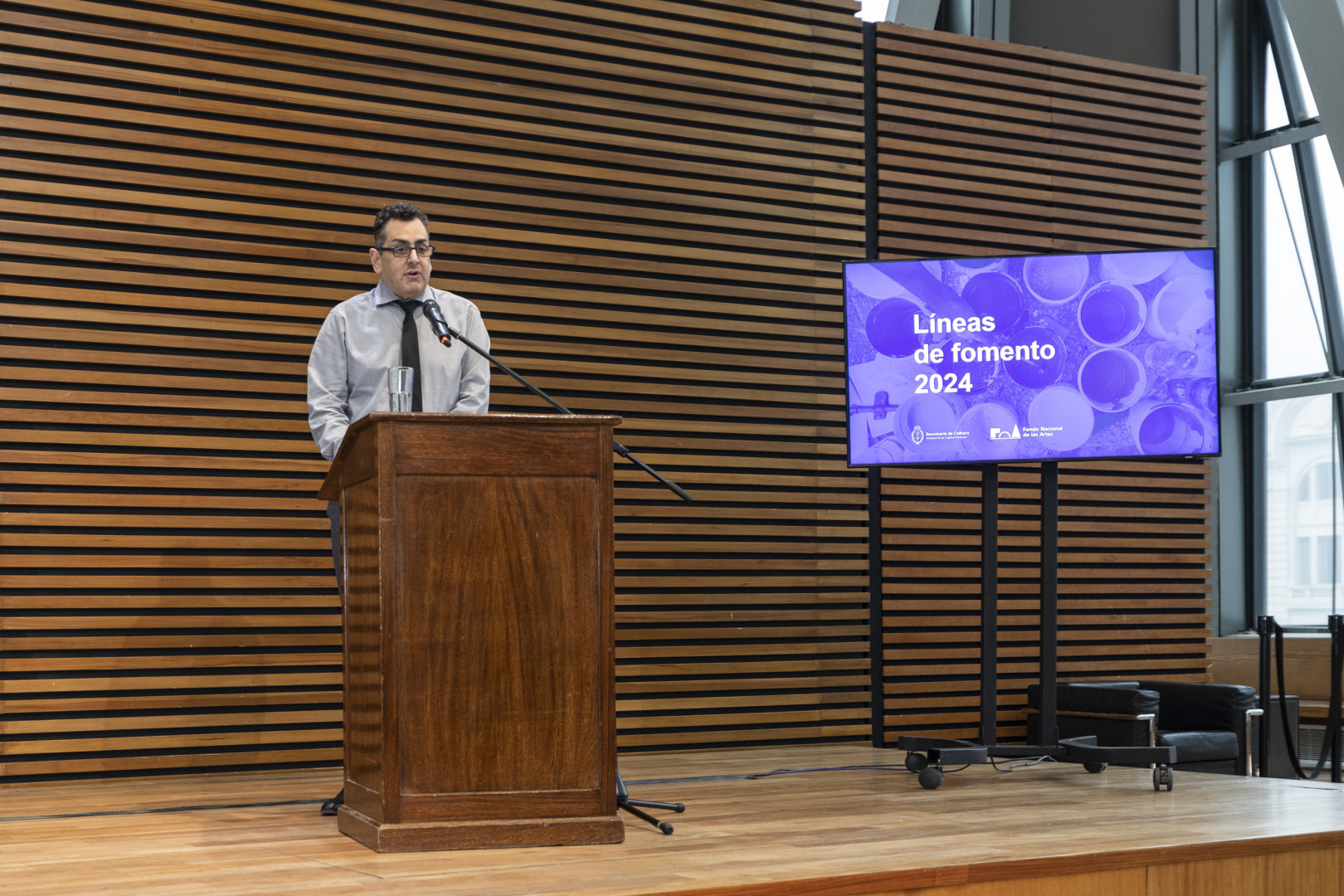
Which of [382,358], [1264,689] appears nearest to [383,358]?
[382,358]

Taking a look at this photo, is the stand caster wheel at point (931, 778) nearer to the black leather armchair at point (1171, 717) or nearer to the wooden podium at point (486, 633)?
the wooden podium at point (486, 633)

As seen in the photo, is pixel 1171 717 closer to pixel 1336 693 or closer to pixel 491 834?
pixel 1336 693

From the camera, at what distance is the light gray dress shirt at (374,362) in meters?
3.72

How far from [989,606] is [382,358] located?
89.0 inches

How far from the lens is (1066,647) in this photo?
651cm

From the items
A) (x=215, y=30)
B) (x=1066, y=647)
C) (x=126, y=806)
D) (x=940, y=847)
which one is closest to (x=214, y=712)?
(x=126, y=806)

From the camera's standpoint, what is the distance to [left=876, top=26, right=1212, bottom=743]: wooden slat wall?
6.21 meters

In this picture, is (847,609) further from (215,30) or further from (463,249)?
(215,30)

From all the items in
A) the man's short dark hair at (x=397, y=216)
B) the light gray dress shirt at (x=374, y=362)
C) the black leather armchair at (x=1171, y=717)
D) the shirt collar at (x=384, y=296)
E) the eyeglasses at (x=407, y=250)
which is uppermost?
the man's short dark hair at (x=397, y=216)

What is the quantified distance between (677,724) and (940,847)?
2703 mm

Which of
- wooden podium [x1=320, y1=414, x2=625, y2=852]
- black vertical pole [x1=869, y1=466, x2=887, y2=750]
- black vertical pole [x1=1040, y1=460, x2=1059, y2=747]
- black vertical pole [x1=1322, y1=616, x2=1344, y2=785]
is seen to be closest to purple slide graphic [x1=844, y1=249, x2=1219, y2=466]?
black vertical pole [x1=1040, y1=460, x2=1059, y2=747]

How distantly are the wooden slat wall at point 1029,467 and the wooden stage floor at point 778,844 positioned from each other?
1.76 meters

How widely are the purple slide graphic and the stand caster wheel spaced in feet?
3.61

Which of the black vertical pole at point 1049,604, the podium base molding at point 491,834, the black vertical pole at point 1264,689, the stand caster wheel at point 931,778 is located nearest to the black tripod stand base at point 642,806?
the podium base molding at point 491,834
